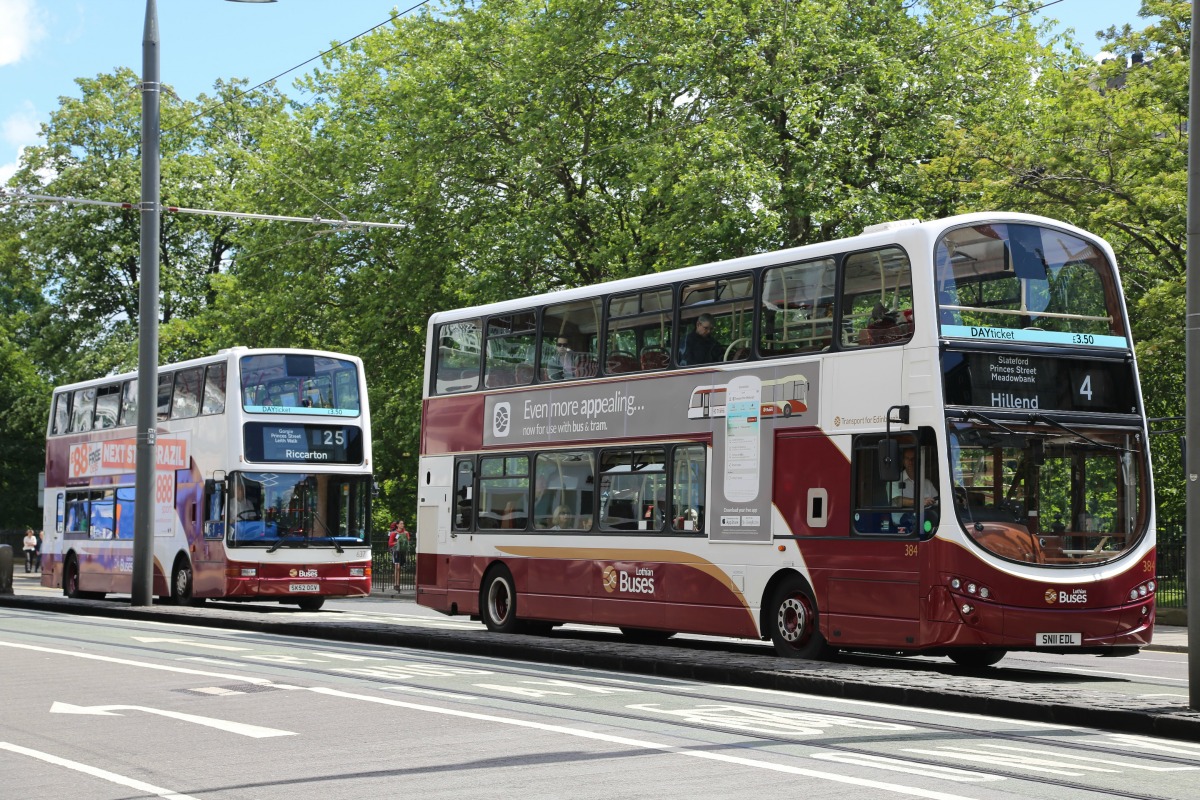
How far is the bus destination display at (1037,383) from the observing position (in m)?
15.0

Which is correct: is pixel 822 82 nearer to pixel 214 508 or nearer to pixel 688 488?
pixel 214 508

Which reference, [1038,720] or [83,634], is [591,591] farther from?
[1038,720]

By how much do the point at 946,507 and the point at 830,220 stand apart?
19.0 metres

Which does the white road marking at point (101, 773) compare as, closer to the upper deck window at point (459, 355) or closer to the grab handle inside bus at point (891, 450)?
the grab handle inside bus at point (891, 450)

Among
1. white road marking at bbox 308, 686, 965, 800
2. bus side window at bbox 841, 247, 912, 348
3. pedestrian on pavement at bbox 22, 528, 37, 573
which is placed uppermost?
bus side window at bbox 841, 247, 912, 348

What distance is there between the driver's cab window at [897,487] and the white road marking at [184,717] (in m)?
6.67

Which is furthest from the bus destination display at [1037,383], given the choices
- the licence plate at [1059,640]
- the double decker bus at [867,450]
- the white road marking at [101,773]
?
the white road marking at [101,773]

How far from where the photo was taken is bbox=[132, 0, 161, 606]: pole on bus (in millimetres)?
26422

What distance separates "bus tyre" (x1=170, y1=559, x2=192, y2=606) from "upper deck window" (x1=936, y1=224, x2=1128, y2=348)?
59.2 ft

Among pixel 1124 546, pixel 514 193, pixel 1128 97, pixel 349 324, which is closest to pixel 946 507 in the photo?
pixel 1124 546

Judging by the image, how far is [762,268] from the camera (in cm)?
1739

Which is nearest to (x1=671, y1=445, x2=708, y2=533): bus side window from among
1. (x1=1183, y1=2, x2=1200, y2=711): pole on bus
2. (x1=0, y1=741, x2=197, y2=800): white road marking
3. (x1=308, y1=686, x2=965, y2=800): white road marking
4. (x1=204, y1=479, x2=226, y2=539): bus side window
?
(x1=308, y1=686, x2=965, y2=800): white road marking

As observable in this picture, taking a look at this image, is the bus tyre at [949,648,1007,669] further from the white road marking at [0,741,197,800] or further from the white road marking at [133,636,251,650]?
the white road marking at [0,741,197,800]

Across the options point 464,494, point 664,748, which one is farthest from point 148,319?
point 664,748
